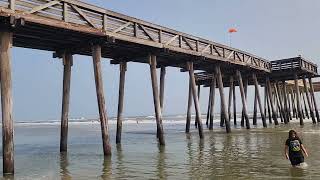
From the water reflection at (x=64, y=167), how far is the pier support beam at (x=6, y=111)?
1.44 m

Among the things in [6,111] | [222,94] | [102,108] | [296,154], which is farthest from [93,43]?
[222,94]

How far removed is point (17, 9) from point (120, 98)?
27.1ft

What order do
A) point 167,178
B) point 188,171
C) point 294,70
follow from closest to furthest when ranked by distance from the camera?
point 167,178
point 188,171
point 294,70

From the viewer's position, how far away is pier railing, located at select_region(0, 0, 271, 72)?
39.4 ft

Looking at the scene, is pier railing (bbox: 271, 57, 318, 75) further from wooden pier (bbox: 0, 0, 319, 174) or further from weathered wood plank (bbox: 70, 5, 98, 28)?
weathered wood plank (bbox: 70, 5, 98, 28)

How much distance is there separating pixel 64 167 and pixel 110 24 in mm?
6196

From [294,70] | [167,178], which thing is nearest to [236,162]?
[167,178]

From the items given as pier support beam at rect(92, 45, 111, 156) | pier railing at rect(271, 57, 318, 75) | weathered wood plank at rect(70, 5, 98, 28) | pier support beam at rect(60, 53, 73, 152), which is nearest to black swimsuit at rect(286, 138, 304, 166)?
pier support beam at rect(92, 45, 111, 156)

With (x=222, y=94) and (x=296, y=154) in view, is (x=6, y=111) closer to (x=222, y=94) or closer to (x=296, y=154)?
(x=296, y=154)

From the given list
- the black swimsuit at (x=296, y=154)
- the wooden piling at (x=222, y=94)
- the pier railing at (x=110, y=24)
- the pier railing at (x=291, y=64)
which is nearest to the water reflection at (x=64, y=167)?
the pier railing at (x=110, y=24)

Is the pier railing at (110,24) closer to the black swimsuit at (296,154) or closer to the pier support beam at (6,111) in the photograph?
the pier support beam at (6,111)

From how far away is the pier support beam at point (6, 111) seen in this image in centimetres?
1055

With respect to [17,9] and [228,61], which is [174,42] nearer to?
[228,61]

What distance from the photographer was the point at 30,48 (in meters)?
16.5
